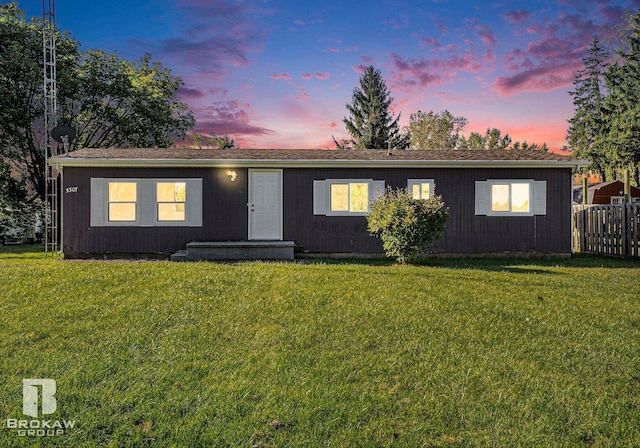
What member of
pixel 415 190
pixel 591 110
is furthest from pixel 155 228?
pixel 591 110

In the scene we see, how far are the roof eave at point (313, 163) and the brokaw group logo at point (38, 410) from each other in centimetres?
860

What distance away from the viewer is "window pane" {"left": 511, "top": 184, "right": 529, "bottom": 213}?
12117mm

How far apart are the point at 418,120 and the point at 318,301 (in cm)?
3777

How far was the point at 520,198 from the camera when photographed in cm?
1215

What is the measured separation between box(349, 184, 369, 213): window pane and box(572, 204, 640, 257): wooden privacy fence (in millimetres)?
7182

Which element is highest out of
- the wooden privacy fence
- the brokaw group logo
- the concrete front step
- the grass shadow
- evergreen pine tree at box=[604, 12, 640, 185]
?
evergreen pine tree at box=[604, 12, 640, 185]

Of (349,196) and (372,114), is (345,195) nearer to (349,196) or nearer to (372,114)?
(349,196)

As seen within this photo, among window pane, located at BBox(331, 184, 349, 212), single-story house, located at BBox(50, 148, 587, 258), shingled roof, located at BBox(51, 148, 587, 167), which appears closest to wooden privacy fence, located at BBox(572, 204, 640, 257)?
single-story house, located at BBox(50, 148, 587, 258)

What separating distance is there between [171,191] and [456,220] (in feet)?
26.2

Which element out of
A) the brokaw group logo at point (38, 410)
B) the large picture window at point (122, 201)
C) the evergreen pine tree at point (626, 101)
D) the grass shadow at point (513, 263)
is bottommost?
the brokaw group logo at point (38, 410)

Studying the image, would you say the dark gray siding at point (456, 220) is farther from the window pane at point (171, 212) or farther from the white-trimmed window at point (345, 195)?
the window pane at point (171, 212)

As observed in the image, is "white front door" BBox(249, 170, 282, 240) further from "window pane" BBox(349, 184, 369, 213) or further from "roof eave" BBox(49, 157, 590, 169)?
"window pane" BBox(349, 184, 369, 213)

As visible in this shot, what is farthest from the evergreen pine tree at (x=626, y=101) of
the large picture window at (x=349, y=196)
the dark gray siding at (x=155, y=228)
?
the dark gray siding at (x=155, y=228)

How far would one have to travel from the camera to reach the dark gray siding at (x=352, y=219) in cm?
1192
